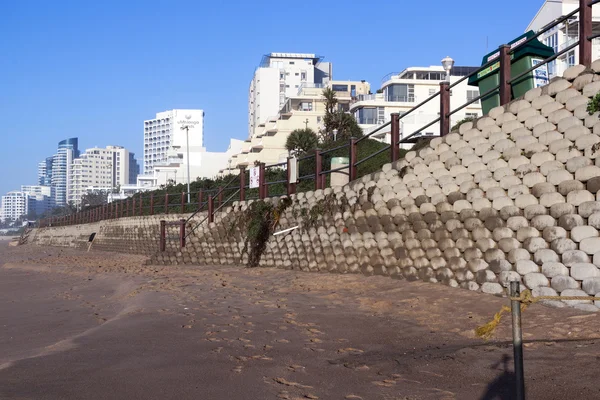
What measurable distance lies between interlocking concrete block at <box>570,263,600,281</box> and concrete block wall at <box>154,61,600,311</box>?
0.01 metres

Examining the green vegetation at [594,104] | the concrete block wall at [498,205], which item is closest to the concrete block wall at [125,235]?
the concrete block wall at [498,205]

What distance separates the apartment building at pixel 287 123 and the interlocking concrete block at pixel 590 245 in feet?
201

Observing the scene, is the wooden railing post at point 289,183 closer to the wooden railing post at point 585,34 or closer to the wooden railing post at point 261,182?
the wooden railing post at point 261,182

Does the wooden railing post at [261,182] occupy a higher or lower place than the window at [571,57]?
lower

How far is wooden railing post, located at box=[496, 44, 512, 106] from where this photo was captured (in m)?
9.48

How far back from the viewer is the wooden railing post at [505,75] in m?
9.48

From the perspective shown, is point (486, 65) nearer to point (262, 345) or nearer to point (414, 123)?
point (262, 345)

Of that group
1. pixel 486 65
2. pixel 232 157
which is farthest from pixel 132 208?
pixel 232 157

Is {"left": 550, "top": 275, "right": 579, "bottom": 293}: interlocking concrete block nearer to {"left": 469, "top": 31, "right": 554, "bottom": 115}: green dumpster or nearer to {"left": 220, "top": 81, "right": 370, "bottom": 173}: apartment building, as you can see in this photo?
{"left": 469, "top": 31, "right": 554, "bottom": 115}: green dumpster

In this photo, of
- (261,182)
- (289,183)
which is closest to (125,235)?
(261,182)

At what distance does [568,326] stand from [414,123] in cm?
4182

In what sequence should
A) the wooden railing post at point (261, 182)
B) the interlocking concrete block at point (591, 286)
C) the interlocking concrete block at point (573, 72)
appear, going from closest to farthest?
the interlocking concrete block at point (591, 286)
the interlocking concrete block at point (573, 72)
the wooden railing post at point (261, 182)

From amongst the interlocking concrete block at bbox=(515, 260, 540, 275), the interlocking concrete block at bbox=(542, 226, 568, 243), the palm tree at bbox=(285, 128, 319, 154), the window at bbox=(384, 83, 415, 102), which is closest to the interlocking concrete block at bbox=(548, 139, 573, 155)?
the interlocking concrete block at bbox=(542, 226, 568, 243)

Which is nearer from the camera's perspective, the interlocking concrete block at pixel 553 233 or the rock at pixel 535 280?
the interlocking concrete block at pixel 553 233
